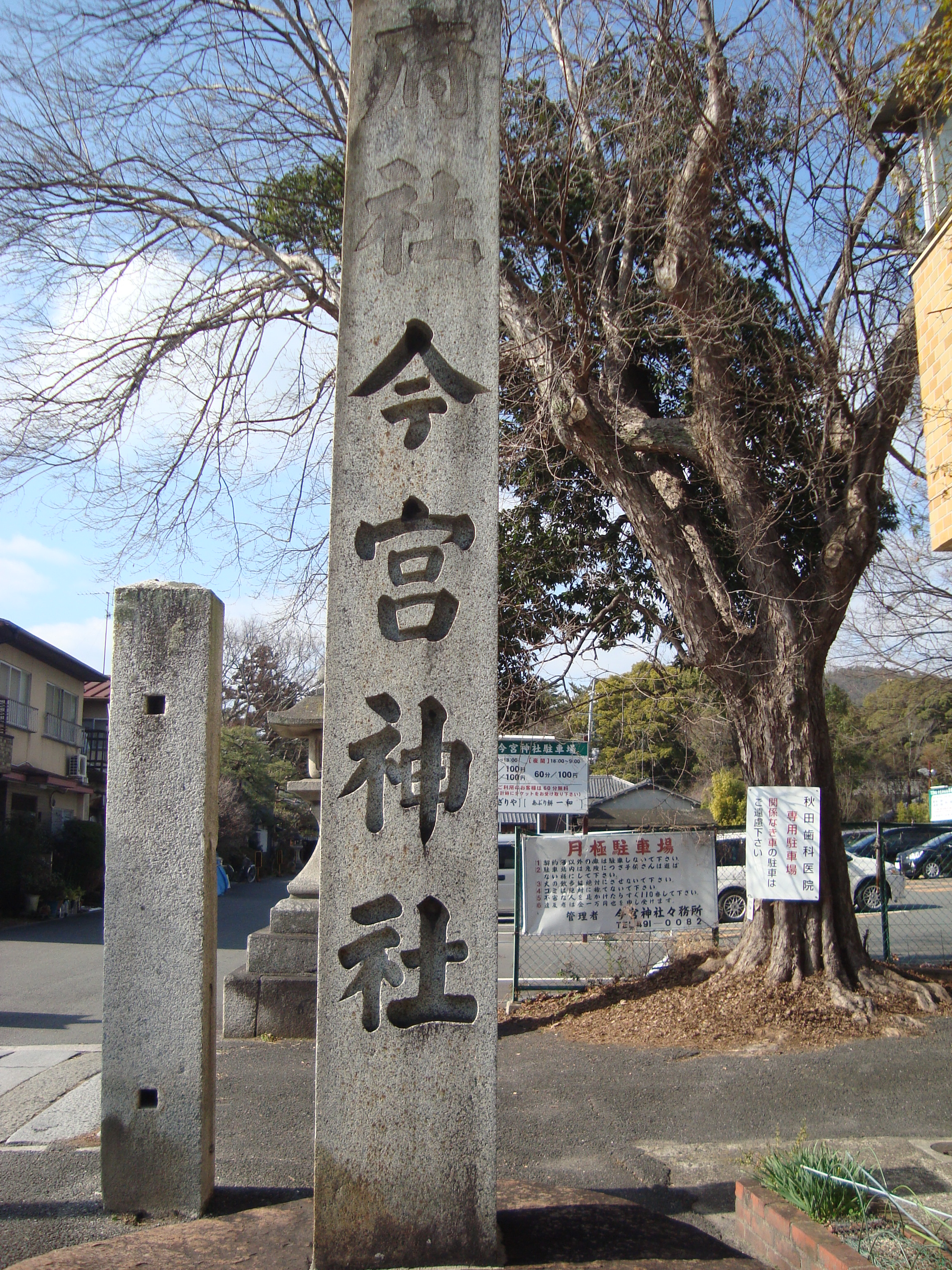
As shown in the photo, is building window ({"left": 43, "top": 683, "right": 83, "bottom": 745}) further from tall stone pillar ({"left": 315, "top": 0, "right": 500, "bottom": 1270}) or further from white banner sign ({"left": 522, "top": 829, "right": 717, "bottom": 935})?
tall stone pillar ({"left": 315, "top": 0, "right": 500, "bottom": 1270})

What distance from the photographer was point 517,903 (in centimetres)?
934

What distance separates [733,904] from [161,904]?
574 inches

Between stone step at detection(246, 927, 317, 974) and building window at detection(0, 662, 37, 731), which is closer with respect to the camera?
stone step at detection(246, 927, 317, 974)

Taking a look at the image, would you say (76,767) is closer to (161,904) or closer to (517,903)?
(517,903)

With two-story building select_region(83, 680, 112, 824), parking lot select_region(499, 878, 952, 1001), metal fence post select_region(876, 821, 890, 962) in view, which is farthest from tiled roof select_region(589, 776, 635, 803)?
metal fence post select_region(876, 821, 890, 962)

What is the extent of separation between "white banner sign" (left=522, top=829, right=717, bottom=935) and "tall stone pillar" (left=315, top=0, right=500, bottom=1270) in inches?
231

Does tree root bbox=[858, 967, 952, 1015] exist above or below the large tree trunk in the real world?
below

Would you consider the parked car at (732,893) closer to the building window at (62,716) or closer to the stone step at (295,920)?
the stone step at (295,920)

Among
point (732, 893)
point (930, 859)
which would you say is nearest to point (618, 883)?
point (732, 893)

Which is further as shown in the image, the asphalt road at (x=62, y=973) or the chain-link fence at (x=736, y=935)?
the chain-link fence at (x=736, y=935)

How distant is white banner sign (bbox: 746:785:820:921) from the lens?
26.5 feet

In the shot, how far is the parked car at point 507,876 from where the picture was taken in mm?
17734

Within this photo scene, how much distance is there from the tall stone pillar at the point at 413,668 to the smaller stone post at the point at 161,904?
849mm

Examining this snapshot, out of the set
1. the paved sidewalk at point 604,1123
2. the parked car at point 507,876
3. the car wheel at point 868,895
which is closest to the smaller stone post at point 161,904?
the paved sidewalk at point 604,1123
